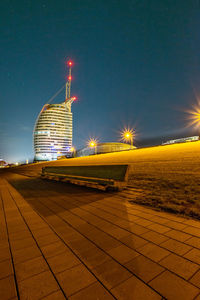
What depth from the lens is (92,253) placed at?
2174 mm

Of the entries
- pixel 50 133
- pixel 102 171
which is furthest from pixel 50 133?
pixel 102 171

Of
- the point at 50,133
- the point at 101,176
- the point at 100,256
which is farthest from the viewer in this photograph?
the point at 50,133

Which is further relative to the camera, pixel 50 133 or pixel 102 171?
pixel 50 133

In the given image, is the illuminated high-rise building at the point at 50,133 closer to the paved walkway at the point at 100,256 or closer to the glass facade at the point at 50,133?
the glass facade at the point at 50,133

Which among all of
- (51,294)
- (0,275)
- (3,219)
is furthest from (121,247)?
(3,219)

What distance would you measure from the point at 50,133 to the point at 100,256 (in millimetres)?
123336

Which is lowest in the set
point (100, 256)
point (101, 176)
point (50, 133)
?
point (100, 256)

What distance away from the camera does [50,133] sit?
11869cm

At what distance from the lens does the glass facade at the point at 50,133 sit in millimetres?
117750

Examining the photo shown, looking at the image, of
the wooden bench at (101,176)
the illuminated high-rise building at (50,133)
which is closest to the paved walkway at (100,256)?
the wooden bench at (101,176)

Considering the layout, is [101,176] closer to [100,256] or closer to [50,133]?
[100,256]

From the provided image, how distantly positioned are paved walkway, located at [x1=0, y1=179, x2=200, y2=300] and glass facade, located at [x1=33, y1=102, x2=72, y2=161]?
396ft

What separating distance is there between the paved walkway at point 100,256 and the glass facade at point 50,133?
121 meters

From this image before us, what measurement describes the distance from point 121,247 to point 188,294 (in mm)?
975
